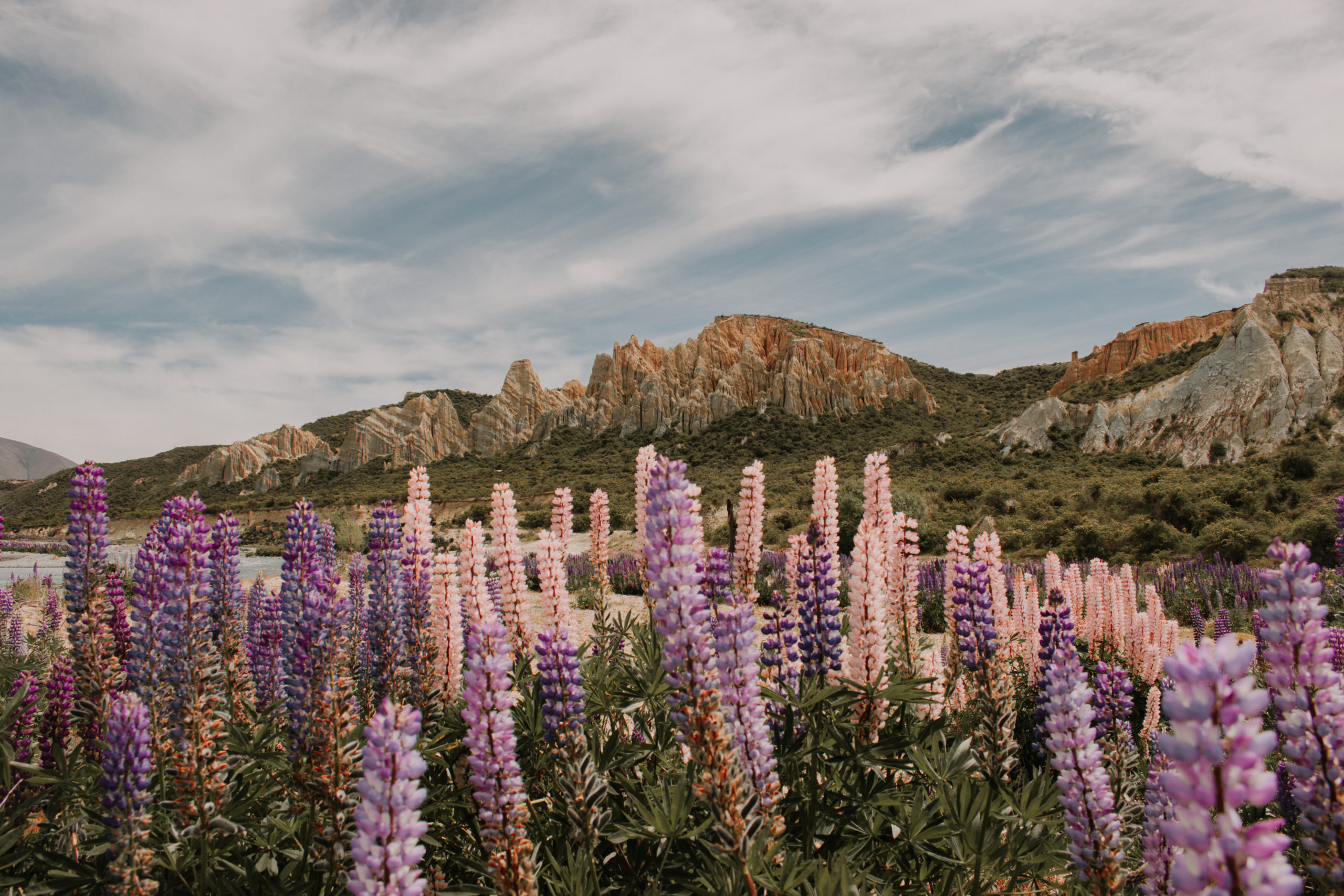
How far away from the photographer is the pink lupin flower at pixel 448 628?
160 inches

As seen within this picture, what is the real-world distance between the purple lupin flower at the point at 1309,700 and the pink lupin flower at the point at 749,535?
313 cm

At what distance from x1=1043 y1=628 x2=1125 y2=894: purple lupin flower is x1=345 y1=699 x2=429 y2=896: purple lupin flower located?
2394 millimetres

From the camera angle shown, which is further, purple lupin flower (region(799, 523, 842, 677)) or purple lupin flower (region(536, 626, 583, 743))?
purple lupin flower (region(799, 523, 842, 677))

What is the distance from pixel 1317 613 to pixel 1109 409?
215ft

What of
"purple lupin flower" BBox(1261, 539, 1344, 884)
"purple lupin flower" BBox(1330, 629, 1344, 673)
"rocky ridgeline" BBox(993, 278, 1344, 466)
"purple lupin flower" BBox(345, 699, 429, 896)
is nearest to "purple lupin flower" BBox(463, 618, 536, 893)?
"purple lupin flower" BBox(345, 699, 429, 896)

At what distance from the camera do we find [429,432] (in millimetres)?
114688

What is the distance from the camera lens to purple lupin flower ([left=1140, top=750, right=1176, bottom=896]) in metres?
2.36

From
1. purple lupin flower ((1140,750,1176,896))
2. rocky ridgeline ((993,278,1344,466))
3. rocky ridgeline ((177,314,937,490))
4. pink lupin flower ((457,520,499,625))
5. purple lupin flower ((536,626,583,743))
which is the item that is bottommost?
purple lupin flower ((1140,750,1176,896))

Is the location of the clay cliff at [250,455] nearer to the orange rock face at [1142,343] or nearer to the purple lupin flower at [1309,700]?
the orange rock face at [1142,343]

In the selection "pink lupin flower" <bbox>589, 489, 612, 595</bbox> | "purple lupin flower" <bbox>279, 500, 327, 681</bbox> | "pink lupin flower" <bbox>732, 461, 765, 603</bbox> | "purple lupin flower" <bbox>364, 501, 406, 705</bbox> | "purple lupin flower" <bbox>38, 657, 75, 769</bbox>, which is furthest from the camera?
"pink lupin flower" <bbox>589, 489, 612, 595</bbox>

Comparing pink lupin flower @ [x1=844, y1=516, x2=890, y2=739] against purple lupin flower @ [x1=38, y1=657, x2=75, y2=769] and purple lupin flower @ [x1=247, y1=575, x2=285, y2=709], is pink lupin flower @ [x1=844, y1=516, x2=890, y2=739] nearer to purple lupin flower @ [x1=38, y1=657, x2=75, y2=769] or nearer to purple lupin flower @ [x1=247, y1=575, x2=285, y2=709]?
purple lupin flower @ [x1=247, y1=575, x2=285, y2=709]

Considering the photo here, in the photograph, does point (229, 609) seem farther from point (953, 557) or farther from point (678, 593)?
point (953, 557)

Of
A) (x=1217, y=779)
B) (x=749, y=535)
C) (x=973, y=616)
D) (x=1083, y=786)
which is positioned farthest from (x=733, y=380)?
(x=1217, y=779)

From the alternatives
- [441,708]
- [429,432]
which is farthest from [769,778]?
[429,432]
